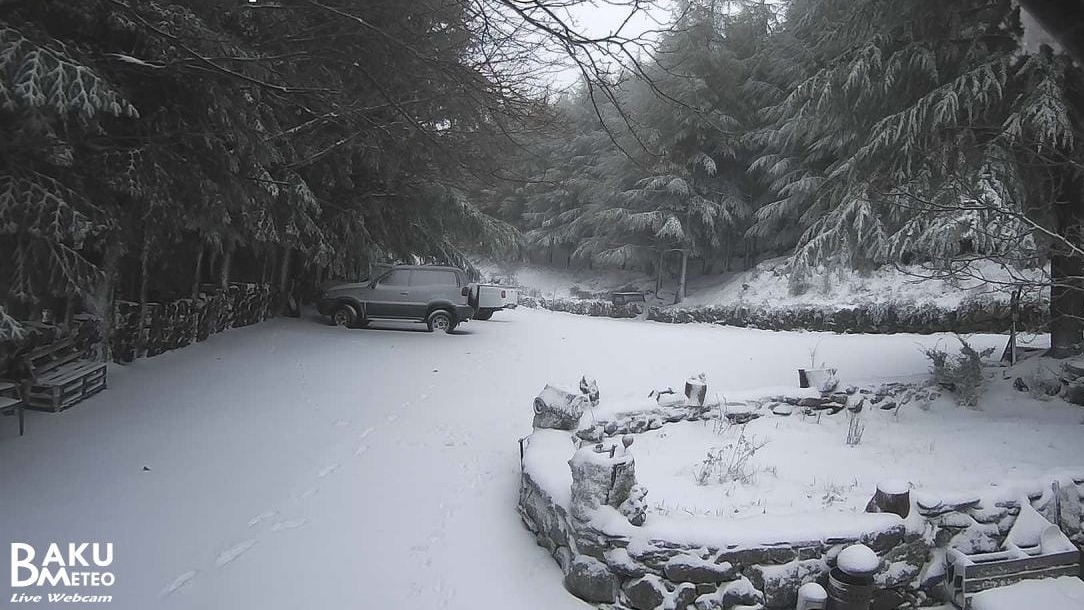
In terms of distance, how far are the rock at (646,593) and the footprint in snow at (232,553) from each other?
254cm

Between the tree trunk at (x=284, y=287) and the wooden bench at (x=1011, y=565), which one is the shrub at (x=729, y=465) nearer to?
the wooden bench at (x=1011, y=565)

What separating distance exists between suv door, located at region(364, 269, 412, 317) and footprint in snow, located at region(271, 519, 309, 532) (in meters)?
9.09

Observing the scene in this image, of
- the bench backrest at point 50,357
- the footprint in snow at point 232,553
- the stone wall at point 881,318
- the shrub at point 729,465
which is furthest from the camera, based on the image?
the stone wall at point 881,318

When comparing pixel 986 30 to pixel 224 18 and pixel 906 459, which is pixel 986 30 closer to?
pixel 906 459

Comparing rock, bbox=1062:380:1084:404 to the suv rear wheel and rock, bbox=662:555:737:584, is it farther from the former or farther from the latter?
the suv rear wheel

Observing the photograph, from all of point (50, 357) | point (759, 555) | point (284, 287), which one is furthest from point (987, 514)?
point (284, 287)

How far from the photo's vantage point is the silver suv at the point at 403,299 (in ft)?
43.2

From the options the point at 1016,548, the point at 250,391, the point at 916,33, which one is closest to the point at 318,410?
the point at 250,391

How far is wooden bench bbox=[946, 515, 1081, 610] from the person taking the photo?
13.0 ft

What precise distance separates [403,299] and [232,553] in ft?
31.4

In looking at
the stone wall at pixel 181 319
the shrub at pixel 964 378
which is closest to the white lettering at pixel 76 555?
the stone wall at pixel 181 319

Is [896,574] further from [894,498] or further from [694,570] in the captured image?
[694,570]

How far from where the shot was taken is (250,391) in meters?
7.50

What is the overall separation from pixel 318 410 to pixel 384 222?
7.42 m
